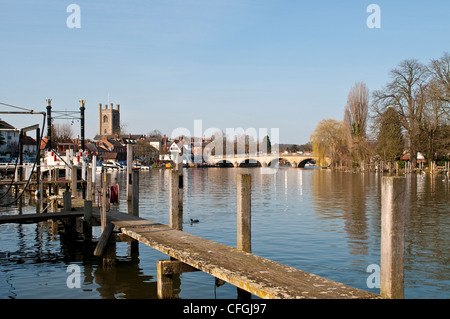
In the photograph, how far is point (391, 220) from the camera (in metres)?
7.04

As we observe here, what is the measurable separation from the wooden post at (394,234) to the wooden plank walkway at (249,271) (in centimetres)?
40

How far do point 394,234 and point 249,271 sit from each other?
9.58ft

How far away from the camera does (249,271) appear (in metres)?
8.97

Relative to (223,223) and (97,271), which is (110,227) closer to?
(97,271)

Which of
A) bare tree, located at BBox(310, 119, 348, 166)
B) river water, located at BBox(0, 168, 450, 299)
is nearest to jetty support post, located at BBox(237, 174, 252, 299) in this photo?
river water, located at BBox(0, 168, 450, 299)

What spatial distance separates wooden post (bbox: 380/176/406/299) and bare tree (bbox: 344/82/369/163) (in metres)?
79.2
